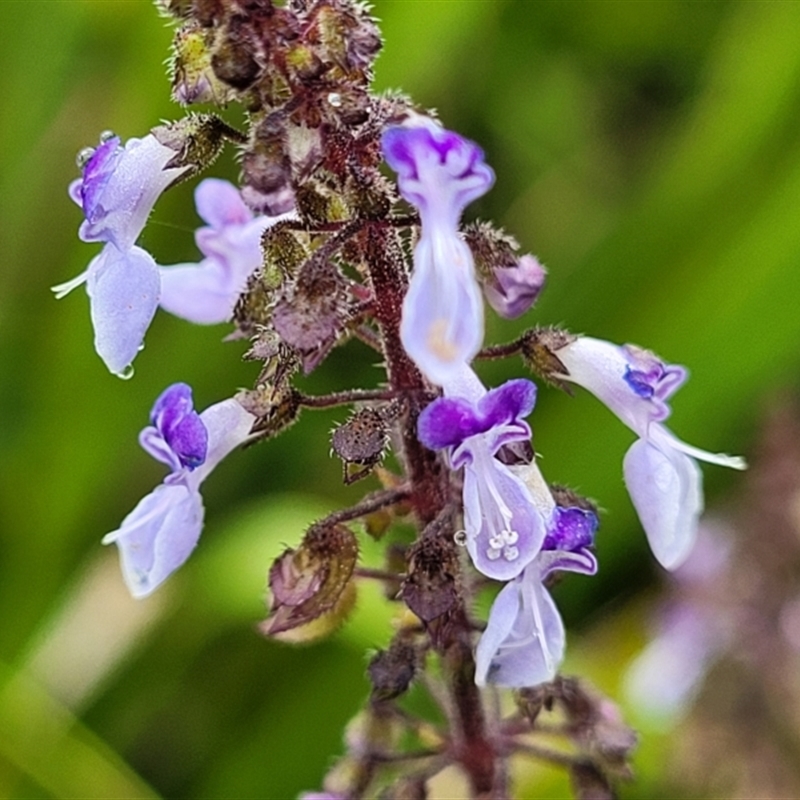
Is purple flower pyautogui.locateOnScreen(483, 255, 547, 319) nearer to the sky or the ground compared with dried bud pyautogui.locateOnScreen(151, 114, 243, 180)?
nearer to the ground

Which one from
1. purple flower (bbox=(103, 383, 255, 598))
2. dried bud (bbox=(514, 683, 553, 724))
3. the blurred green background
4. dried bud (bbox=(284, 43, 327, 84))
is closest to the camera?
dried bud (bbox=(284, 43, 327, 84))

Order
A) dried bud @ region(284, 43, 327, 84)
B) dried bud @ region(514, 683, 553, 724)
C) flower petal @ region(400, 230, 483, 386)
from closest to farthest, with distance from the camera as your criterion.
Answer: flower petal @ region(400, 230, 483, 386) < dried bud @ region(284, 43, 327, 84) < dried bud @ region(514, 683, 553, 724)

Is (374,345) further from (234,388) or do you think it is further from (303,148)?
(234,388)

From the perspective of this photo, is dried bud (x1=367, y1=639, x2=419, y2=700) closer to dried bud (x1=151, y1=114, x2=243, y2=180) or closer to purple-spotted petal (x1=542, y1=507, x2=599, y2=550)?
purple-spotted petal (x1=542, y1=507, x2=599, y2=550)

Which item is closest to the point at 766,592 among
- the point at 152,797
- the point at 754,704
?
the point at 754,704

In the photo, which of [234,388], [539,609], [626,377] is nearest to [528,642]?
[539,609]

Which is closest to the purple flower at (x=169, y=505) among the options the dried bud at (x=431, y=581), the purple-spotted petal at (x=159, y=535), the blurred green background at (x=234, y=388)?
Answer: the purple-spotted petal at (x=159, y=535)


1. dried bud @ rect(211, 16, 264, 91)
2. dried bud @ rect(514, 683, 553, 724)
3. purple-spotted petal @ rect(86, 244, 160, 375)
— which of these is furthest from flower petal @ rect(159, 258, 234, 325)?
dried bud @ rect(514, 683, 553, 724)

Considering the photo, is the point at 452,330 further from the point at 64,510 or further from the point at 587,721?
the point at 64,510
